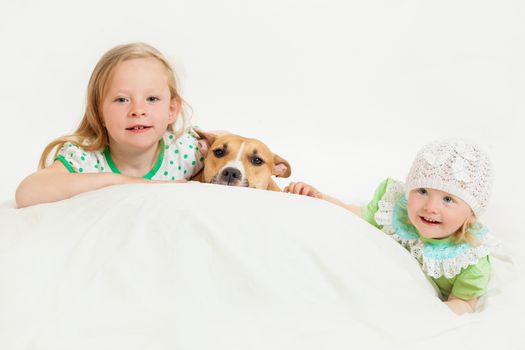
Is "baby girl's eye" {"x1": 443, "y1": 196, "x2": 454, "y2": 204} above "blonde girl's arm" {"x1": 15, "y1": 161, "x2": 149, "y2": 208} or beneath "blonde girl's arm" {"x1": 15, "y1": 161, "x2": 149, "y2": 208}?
above

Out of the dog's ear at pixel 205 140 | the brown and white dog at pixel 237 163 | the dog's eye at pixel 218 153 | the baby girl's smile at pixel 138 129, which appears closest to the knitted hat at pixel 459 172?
the brown and white dog at pixel 237 163

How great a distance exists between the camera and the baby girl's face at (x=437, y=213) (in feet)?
7.75

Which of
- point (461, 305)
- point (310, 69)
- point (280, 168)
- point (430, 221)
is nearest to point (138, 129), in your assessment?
point (280, 168)

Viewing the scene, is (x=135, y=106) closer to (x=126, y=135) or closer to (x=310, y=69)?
(x=126, y=135)

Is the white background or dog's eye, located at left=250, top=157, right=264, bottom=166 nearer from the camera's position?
dog's eye, located at left=250, top=157, right=264, bottom=166

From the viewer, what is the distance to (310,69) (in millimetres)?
4363

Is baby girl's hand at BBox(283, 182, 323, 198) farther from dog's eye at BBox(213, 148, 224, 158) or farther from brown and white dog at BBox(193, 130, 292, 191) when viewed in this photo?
dog's eye at BBox(213, 148, 224, 158)

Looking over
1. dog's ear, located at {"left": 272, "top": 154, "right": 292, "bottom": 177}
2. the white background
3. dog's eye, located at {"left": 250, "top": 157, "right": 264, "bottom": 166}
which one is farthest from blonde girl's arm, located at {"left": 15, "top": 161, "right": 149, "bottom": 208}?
the white background

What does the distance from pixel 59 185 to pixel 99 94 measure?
55 cm

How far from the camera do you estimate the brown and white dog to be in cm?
277

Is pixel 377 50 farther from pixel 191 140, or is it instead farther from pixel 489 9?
pixel 191 140

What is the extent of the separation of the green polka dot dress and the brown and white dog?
118 mm

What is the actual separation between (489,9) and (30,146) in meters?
3.08

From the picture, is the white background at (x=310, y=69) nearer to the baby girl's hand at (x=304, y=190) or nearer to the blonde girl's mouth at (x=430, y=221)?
the baby girl's hand at (x=304, y=190)
